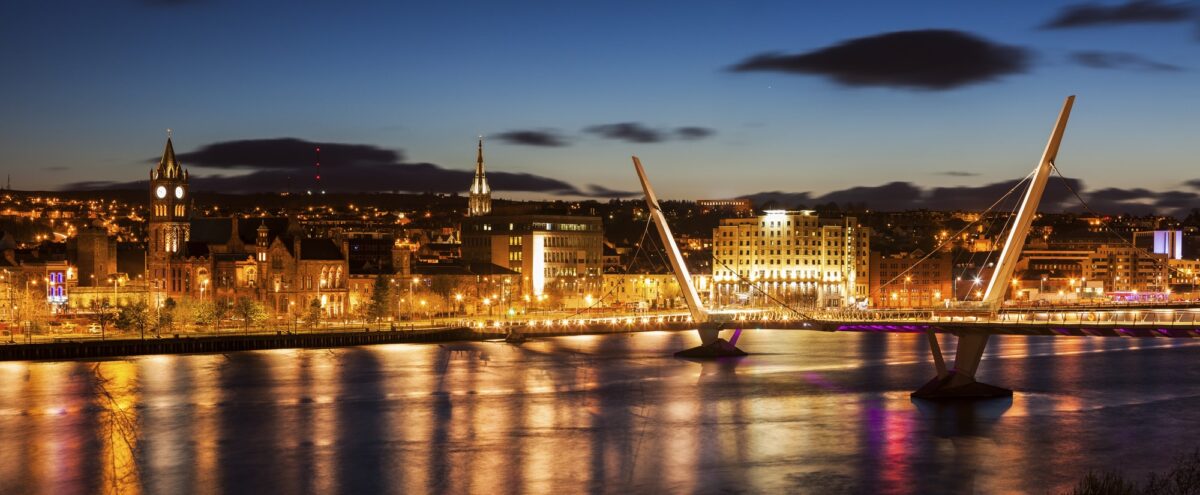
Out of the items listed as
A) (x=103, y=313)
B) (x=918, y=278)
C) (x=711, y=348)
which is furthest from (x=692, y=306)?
(x=918, y=278)

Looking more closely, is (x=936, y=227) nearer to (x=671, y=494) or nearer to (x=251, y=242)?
(x=251, y=242)

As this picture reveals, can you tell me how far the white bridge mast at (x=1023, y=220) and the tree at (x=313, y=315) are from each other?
142 feet

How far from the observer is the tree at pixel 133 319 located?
2798 inches

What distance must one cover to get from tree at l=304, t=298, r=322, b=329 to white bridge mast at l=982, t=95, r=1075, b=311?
142 ft

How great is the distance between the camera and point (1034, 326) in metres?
40.6

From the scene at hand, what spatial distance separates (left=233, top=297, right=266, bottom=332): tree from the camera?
251ft

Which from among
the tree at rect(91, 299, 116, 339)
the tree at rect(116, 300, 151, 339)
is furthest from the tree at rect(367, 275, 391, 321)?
the tree at rect(91, 299, 116, 339)

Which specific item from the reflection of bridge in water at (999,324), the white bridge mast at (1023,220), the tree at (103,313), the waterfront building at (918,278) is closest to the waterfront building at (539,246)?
the waterfront building at (918,278)

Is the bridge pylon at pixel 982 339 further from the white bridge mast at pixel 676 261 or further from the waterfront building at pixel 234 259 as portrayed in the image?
the waterfront building at pixel 234 259

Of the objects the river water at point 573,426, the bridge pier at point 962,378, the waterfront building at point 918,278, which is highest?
the waterfront building at point 918,278

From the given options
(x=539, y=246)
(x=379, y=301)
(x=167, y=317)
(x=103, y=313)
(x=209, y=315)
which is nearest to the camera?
(x=167, y=317)

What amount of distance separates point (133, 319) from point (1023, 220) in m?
45.7

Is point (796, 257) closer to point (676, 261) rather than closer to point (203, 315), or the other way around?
point (203, 315)

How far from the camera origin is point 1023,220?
46.8 m
